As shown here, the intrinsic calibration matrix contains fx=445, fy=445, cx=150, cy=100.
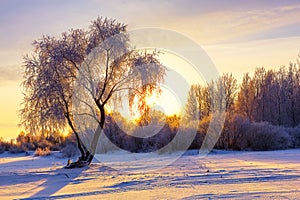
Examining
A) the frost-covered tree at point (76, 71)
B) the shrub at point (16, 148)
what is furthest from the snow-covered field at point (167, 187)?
the shrub at point (16, 148)

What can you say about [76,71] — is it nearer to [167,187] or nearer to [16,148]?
[167,187]

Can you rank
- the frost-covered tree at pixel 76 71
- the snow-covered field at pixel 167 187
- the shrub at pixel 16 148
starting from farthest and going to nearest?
the shrub at pixel 16 148 → the frost-covered tree at pixel 76 71 → the snow-covered field at pixel 167 187

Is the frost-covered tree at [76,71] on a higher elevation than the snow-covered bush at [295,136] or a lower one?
higher

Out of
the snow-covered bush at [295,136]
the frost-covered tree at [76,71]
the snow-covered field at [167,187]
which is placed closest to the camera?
the snow-covered field at [167,187]

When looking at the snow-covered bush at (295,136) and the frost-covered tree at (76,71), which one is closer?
the frost-covered tree at (76,71)

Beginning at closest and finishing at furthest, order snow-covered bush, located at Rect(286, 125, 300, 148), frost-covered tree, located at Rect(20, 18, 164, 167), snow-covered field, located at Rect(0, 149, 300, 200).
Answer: snow-covered field, located at Rect(0, 149, 300, 200)
frost-covered tree, located at Rect(20, 18, 164, 167)
snow-covered bush, located at Rect(286, 125, 300, 148)

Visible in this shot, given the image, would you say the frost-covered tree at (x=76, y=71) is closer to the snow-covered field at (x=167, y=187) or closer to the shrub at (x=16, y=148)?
the snow-covered field at (x=167, y=187)

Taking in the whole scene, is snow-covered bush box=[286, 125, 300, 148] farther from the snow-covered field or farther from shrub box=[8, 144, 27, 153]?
shrub box=[8, 144, 27, 153]

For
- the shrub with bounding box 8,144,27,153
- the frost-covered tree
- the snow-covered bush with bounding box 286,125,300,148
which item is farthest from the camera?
the shrub with bounding box 8,144,27,153

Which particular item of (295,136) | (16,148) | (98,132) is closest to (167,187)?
(98,132)

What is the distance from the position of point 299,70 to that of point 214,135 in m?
32.2

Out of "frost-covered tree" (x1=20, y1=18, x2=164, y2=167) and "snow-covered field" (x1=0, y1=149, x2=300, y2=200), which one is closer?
"snow-covered field" (x1=0, y1=149, x2=300, y2=200)

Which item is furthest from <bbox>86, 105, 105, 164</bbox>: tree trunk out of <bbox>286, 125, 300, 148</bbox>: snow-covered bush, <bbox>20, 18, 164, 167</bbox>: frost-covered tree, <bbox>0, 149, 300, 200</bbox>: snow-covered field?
<bbox>286, 125, 300, 148</bbox>: snow-covered bush

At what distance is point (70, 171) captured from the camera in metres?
20.4
